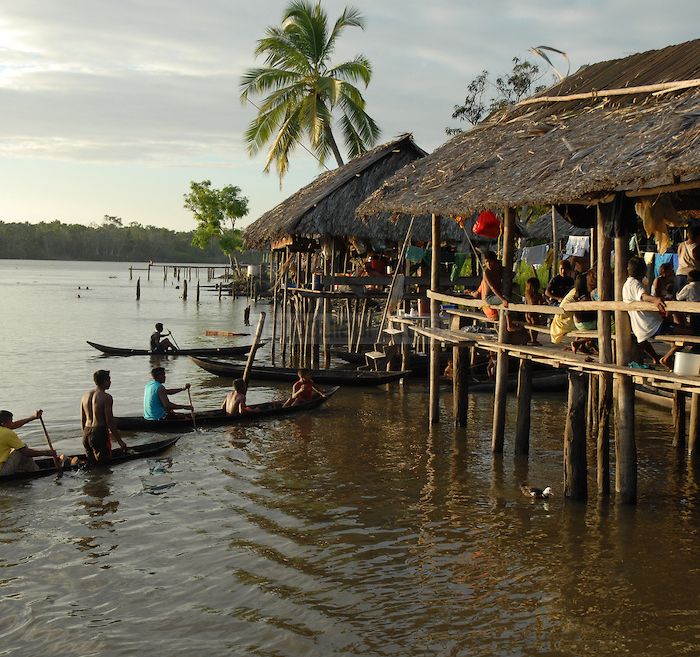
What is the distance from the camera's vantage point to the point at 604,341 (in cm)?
941

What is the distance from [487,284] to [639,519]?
4024 millimetres

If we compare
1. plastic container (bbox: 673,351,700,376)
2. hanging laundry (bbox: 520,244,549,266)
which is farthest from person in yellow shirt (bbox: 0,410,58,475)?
hanging laundry (bbox: 520,244,549,266)

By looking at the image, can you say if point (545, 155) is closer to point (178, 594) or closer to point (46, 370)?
point (178, 594)

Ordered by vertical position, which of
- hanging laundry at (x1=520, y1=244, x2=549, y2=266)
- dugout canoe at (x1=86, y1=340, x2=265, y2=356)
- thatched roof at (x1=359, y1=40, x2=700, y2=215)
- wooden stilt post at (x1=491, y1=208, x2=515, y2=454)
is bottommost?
dugout canoe at (x1=86, y1=340, x2=265, y2=356)

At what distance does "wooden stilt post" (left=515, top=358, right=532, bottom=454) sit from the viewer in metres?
11.6

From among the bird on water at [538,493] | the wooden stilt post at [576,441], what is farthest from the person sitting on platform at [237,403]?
the wooden stilt post at [576,441]

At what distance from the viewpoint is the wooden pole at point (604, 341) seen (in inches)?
371

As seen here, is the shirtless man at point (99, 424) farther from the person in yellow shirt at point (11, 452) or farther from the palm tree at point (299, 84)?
the palm tree at point (299, 84)

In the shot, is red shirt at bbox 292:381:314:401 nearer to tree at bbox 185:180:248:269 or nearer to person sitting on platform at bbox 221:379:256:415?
person sitting on platform at bbox 221:379:256:415

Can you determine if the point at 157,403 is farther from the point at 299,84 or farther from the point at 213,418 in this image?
the point at 299,84

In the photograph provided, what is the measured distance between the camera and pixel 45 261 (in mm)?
162625

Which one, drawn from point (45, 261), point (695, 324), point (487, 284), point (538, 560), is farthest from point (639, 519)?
point (45, 261)

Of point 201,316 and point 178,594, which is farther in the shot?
point 201,316

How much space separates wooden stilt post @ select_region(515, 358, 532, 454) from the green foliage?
5165 inches
